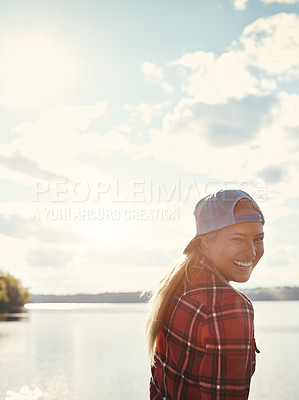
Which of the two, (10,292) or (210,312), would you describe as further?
(10,292)

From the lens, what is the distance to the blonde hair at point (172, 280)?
2.17m

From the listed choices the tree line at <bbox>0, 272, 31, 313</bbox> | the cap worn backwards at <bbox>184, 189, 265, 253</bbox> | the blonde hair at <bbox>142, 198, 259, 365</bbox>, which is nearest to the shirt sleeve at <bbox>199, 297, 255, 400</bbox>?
the blonde hair at <bbox>142, 198, 259, 365</bbox>

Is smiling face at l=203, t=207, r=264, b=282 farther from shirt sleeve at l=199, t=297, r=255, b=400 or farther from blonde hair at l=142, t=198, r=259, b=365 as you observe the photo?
shirt sleeve at l=199, t=297, r=255, b=400

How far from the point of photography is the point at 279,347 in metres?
43.7

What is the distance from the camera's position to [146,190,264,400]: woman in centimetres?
192

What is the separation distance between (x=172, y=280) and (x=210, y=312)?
0.29 m

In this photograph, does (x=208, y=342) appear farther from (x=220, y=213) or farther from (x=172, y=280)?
(x=220, y=213)

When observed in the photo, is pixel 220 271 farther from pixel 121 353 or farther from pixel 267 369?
pixel 121 353

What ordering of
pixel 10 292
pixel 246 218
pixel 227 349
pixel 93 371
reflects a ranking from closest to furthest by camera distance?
pixel 227 349
pixel 246 218
pixel 93 371
pixel 10 292

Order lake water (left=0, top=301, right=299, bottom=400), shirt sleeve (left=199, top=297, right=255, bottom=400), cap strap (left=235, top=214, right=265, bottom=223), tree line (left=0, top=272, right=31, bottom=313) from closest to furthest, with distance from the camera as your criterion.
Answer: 1. shirt sleeve (left=199, top=297, right=255, bottom=400)
2. cap strap (left=235, top=214, right=265, bottom=223)
3. lake water (left=0, top=301, right=299, bottom=400)
4. tree line (left=0, top=272, right=31, bottom=313)

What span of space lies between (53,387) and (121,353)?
1416 centimetres

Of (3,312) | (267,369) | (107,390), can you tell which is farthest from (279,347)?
(3,312)

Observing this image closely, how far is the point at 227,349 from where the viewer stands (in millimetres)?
1896

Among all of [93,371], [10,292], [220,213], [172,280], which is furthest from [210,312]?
[10,292]
